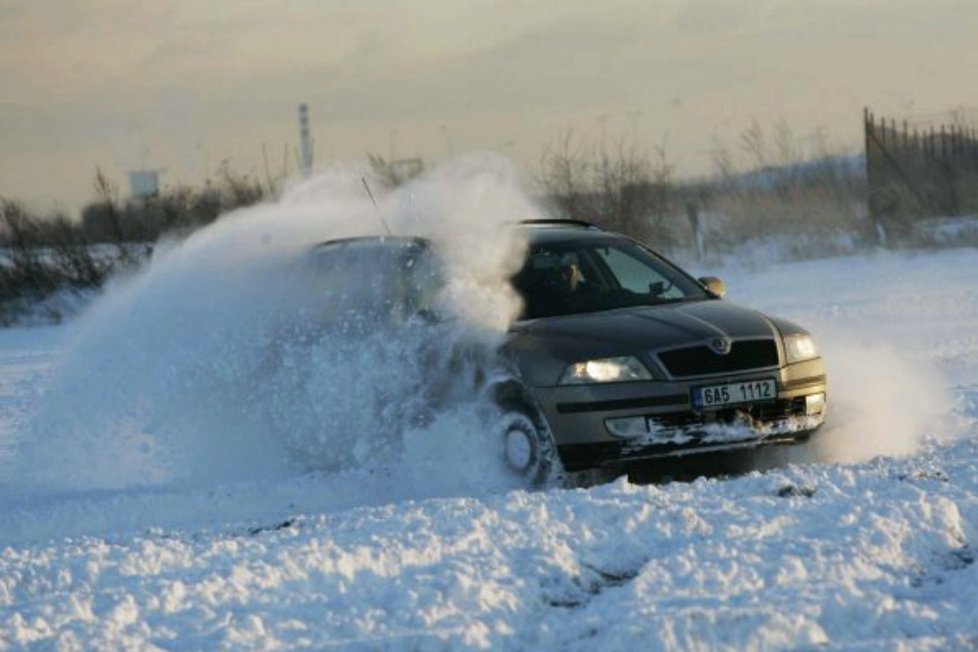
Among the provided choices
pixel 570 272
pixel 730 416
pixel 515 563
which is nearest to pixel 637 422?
pixel 730 416

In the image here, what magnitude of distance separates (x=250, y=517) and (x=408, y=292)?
71.7 inches

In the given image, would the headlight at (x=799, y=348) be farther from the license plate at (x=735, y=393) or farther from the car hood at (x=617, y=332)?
the license plate at (x=735, y=393)

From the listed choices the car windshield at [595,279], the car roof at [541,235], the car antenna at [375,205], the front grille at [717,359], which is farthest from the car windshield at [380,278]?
the front grille at [717,359]

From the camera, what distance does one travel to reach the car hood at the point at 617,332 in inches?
335

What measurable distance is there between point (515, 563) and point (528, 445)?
254 centimetres

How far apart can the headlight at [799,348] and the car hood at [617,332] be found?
10 centimetres

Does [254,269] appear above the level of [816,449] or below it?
above

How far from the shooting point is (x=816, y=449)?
9422 mm

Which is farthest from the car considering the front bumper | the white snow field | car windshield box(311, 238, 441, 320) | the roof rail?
the roof rail

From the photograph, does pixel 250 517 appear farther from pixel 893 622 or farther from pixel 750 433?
pixel 893 622

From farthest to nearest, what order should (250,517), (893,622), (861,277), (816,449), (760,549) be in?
(861,277), (816,449), (250,517), (760,549), (893,622)

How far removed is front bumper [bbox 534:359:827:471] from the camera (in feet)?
27.4

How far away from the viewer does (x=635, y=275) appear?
32.7 ft

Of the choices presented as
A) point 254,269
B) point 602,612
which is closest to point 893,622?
point 602,612
